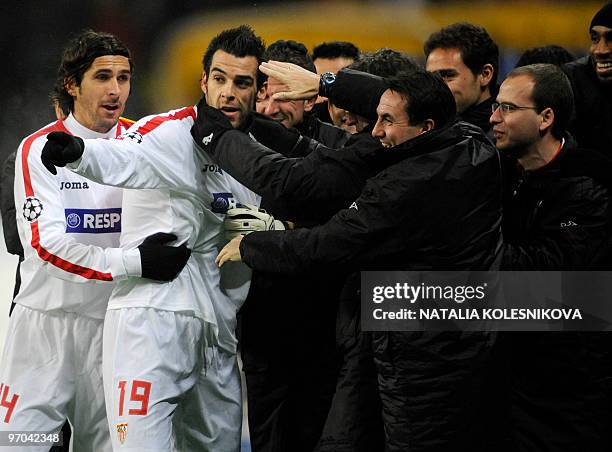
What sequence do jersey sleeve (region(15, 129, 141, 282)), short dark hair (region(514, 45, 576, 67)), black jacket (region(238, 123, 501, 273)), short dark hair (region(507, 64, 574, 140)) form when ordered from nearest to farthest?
black jacket (region(238, 123, 501, 273)) → short dark hair (region(507, 64, 574, 140)) → jersey sleeve (region(15, 129, 141, 282)) → short dark hair (region(514, 45, 576, 67))

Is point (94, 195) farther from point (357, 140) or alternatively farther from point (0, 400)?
point (357, 140)

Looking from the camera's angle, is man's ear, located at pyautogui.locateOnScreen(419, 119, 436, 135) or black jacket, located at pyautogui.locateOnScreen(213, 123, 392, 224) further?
black jacket, located at pyautogui.locateOnScreen(213, 123, 392, 224)

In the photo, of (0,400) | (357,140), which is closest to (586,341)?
(357,140)

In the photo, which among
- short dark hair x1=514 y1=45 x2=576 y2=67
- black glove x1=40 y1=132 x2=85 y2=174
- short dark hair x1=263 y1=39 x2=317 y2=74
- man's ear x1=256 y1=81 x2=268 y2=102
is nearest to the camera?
black glove x1=40 y1=132 x2=85 y2=174

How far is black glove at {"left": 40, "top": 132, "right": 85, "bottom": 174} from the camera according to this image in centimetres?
355

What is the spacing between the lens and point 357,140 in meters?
3.68

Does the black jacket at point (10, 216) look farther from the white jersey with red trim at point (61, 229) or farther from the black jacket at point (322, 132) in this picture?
the black jacket at point (322, 132)

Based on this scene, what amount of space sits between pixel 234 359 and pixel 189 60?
2.56m

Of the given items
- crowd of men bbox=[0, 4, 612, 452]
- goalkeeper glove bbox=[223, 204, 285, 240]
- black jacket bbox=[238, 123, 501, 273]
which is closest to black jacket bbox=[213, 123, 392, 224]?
crowd of men bbox=[0, 4, 612, 452]

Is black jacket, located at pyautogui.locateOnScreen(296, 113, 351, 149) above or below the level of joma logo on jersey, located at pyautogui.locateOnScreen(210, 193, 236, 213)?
above

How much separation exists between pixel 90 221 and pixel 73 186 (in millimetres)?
157

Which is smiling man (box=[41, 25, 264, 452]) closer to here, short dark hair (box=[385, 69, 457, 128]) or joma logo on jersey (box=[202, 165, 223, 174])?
joma logo on jersey (box=[202, 165, 223, 174])

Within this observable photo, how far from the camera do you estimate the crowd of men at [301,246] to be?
3.46 metres

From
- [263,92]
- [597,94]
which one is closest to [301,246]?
[263,92]
